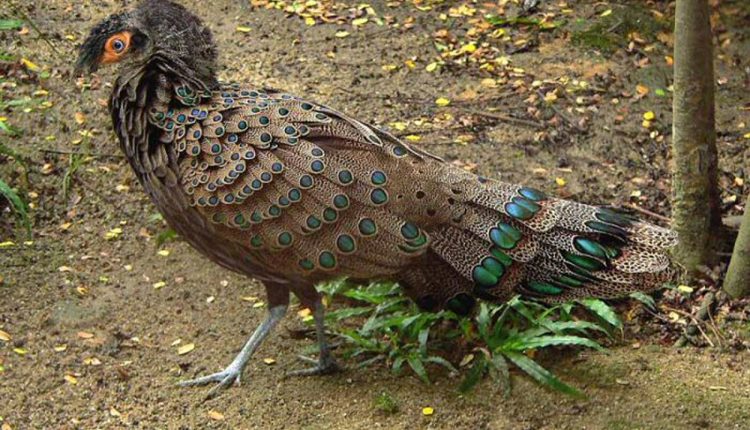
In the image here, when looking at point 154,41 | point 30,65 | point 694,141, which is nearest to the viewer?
point 154,41

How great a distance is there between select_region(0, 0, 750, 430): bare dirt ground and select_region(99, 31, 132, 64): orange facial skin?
4.97 ft

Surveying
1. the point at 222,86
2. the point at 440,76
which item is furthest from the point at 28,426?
the point at 440,76

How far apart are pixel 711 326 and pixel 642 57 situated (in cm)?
344

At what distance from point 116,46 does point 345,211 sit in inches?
59.3

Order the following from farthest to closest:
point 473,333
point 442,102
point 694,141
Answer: point 442,102, point 694,141, point 473,333

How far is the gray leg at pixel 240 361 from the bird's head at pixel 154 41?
125 cm

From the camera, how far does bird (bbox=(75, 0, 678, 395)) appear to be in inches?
199

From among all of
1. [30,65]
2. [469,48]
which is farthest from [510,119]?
[30,65]

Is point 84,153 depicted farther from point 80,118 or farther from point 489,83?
point 489,83

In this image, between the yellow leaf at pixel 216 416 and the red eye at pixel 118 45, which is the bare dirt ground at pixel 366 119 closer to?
the yellow leaf at pixel 216 416

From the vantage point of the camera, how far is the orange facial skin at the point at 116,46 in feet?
17.8

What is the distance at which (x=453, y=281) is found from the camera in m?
5.21

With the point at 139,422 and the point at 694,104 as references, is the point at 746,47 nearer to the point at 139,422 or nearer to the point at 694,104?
the point at 694,104

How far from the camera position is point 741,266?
18.8ft
